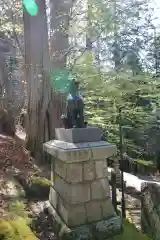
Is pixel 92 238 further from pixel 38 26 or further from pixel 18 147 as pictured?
pixel 38 26

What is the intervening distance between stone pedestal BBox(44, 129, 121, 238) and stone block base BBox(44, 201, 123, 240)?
0.05m

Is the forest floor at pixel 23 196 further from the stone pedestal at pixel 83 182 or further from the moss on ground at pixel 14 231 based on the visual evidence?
the stone pedestal at pixel 83 182

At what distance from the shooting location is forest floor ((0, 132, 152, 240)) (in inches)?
128

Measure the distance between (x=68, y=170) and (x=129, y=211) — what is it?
244 centimetres

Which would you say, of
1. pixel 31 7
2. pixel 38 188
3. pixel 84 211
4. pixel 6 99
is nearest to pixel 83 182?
pixel 84 211

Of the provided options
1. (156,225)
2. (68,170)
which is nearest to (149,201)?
(156,225)

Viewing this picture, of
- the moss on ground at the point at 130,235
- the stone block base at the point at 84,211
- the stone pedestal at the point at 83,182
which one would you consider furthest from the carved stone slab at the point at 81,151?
the moss on ground at the point at 130,235

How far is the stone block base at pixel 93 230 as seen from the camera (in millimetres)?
2807

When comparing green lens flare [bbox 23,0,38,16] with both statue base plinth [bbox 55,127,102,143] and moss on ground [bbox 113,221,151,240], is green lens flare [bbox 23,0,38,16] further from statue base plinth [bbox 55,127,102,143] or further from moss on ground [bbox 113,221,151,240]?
moss on ground [bbox 113,221,151,240]

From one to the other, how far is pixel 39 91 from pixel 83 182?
12.1ft

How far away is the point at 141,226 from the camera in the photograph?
12.7ft

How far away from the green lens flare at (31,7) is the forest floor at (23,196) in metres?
3.44

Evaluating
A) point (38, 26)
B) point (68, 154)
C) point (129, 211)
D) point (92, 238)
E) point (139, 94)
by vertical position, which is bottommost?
point (129, 211)

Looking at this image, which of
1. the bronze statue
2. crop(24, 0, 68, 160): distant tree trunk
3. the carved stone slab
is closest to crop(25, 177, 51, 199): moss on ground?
crop(24, 0, 68, 160): distant tree trunk
